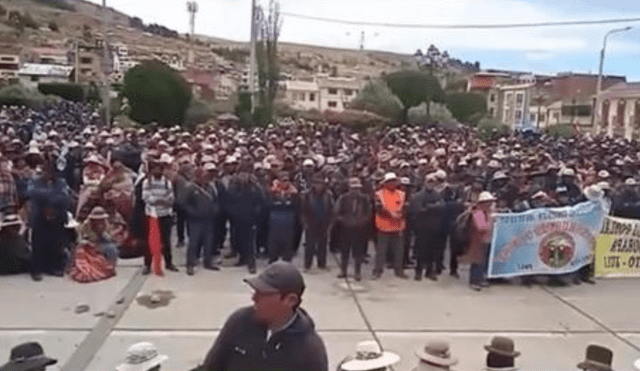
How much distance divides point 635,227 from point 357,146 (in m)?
11.0

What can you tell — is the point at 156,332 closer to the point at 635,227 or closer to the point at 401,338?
the point at 401,338

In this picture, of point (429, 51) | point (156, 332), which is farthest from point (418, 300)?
point (429, 51)

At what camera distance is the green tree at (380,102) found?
45.7 meters

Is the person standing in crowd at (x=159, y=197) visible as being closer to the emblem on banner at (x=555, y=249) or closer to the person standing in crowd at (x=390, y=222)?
the person standing in crowd at (x=390, y=222)

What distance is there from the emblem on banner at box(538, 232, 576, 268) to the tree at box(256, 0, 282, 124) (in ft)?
94.9

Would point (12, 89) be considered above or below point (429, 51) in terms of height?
below

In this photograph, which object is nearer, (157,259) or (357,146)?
(157,259)

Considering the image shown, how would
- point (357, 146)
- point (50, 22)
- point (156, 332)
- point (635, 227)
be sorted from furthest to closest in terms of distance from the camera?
point (50, 22) → point (357, 146) → point (635, 227) → point (156, 332)

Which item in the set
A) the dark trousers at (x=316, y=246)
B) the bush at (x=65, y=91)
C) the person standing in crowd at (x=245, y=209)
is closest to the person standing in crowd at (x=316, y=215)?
the dark trousers at (x=316, y=246)

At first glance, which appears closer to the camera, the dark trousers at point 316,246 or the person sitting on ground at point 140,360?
the person sitting on ground at point 140,360

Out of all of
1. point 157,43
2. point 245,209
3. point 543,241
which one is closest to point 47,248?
point 245,209

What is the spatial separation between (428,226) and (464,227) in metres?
0.50

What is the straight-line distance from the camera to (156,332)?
8414mm

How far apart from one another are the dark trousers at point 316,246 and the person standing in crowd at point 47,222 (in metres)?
3.37
